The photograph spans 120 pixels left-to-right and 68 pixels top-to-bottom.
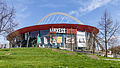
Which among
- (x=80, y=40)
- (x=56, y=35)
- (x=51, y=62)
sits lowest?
(x=51, y=62)

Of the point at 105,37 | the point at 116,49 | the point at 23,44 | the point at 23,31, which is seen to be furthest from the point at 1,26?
the point at 23,44

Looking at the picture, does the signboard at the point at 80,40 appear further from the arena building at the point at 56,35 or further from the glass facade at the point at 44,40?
the glass facade at the point at 44,40

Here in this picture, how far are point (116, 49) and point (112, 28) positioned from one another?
968 inches

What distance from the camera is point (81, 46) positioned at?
250 ft

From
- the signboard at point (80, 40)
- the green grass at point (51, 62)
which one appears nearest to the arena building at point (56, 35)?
the signboard at point (80, 40)

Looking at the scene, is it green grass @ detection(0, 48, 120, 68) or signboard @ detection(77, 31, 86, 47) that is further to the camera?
signboard @ detection(77, 31, 86, 47)

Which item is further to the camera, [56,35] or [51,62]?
[56,35]

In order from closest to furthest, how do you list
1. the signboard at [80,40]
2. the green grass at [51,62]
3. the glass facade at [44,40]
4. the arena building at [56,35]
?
1. the green grass at [51,62]
2. the arena building at [56,35]
3. the glass facade at [44,40]
4. the signboard at [80,40]

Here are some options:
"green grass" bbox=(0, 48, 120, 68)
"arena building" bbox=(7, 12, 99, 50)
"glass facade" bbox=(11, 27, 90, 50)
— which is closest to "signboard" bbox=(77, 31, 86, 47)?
"arena building" bbox=(7, 12, 99, 50)

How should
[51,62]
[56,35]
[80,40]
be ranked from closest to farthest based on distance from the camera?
[51,62] < [56,35] < [80,40]

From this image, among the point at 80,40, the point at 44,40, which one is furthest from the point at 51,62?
the point at 80,40

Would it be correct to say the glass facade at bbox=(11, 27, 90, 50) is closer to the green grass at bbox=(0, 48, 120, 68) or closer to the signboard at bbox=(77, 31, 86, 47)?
the signboard at bbox=(77, 31, 86, 47)

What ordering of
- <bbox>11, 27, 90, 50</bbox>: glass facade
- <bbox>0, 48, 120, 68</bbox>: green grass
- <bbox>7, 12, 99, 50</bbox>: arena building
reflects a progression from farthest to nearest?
<bbox>11, 27, 90, 50</bbox>: glass facade, <bbox>7, 12, 99, 50</bbox>: arena building, <bbox>0, 48, 120, 68</bbox>: green grass

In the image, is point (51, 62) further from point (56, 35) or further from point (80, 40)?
point (80, 40)
